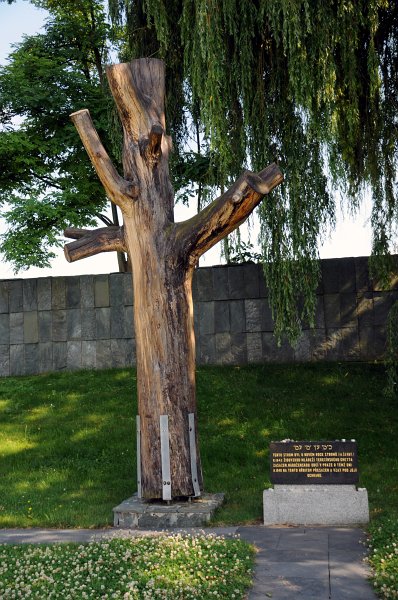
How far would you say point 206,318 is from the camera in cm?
1695

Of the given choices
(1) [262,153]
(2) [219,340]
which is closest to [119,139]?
(1) [262,153]

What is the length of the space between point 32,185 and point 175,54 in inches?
434

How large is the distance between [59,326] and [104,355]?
122 centimetres

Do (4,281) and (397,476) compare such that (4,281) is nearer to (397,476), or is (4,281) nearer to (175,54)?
(175,54)

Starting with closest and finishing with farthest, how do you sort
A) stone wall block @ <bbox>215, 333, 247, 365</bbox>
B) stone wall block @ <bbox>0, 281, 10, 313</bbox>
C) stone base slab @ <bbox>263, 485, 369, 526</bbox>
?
stone base slab @ <bbox>263, 485, 369, 526</bbox> < stone wall block @ <bbox>215, 333, 247, 365</bbox> < stone wall block @ <bbox>0, 281, 10, 313</bbox>

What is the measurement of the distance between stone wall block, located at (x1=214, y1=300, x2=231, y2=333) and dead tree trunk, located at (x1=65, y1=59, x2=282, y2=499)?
21.4ft

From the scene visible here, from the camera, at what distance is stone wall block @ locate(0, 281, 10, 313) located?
18172 mm

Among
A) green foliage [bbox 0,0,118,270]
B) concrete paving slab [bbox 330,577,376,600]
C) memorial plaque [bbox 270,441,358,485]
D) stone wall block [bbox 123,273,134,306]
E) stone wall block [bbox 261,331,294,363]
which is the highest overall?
green foliage [bbox 0,0,118,270]

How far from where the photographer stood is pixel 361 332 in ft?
54.2

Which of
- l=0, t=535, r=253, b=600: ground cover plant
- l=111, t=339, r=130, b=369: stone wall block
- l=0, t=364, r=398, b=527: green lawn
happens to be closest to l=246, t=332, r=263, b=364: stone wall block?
l=0, t=364, r=398, b=527: green lawn

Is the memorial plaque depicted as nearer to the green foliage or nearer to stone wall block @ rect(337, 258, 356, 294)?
stone wall block @ rect(337, 258, 356, 294)

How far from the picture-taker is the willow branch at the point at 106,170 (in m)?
10.3

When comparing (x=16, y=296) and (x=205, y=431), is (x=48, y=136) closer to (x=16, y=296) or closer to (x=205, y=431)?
(x=16, y=296)

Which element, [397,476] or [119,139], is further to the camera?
[119,139]
